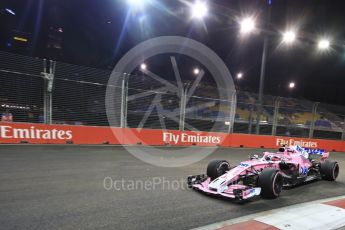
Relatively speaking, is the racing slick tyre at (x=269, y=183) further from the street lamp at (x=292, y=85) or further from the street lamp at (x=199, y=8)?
the street lamp at (x=292, y=85)

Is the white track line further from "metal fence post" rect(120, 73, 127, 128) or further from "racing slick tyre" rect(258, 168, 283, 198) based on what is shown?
"metal fence post" rect(120, 73, 127, 128)

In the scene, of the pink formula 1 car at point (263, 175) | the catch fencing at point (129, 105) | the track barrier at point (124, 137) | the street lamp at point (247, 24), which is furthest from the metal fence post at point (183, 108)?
the pink formula 1 car at point (263, 175)

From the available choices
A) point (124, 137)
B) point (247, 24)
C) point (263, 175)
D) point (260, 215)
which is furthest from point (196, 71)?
point (260, 215)

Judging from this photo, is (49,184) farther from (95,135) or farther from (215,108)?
(215,108)

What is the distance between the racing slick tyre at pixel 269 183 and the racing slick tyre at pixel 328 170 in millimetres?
2822

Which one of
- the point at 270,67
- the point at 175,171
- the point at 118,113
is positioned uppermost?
the point at 270,67

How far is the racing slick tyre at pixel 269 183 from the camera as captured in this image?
5240mm

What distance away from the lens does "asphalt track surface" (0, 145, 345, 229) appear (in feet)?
12.7

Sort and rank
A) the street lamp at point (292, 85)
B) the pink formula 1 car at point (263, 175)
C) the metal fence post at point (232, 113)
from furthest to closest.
A: the street lamp at point (292, 85) → the metal fence post at point (232, 113) → the pink formula 1 car at point (263, 175)

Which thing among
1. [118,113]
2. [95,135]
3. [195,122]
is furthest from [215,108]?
[95,135]

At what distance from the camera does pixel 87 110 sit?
12.0m

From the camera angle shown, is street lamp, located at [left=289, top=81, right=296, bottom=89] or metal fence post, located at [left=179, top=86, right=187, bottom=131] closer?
metal fence post, located at [left=179, top=86, right=187, bottom=131]

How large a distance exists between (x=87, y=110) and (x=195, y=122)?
5.59m

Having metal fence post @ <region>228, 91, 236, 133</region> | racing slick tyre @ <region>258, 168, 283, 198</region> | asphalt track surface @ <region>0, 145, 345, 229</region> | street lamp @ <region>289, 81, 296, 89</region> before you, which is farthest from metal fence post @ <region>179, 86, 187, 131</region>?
street lamp @ <region>289, 81, 296, 89</region>
